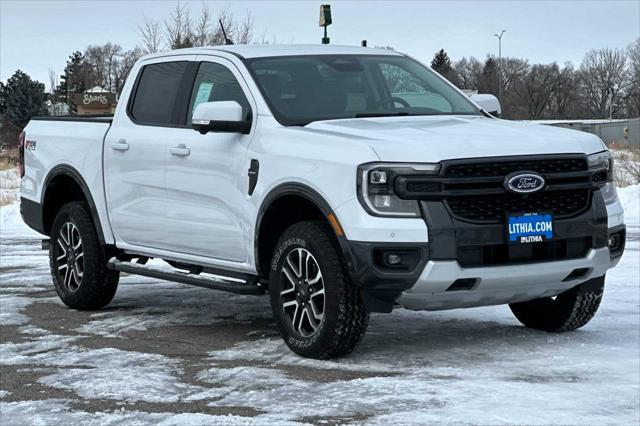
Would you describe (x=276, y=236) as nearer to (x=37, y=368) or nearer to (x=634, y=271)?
(x=37, y=368)

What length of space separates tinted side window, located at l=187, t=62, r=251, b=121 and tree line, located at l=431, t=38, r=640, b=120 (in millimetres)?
119504

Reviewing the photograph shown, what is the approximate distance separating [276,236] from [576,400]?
2451mm

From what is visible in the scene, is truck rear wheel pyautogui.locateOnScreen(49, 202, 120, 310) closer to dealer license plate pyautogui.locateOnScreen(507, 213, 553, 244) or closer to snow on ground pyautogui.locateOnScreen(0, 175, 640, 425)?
snow on ground pyautogui.locateOnScreen(0, 175, 640, 425)

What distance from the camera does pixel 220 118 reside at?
7.73m

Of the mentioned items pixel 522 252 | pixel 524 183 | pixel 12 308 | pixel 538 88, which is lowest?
→ pixel 12 308

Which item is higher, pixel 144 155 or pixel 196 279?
pixel 144 155

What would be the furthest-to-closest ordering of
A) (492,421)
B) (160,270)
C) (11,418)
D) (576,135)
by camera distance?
(160,270), (576,135), (11,418), (492,421)

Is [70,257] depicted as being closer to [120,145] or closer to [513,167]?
[120,145]

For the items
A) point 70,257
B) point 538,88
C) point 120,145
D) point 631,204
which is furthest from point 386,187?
point 538,88

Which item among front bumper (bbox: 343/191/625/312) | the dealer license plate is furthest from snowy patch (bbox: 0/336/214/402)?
the dealer license plate

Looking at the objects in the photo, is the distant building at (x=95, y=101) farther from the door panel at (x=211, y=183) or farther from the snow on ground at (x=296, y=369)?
the door panel at (x=211, y=183)

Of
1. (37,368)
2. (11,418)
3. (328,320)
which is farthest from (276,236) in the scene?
(11,418)

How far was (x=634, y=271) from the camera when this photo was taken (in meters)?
11.5

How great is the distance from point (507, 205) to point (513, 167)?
21 centimetres
